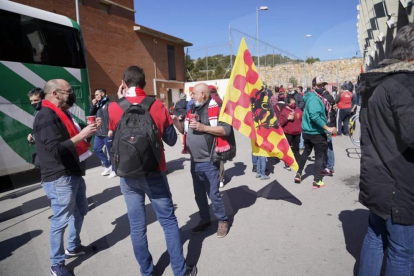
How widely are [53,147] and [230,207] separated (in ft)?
8.83

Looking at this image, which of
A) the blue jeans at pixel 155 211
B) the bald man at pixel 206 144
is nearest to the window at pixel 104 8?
the bald man at pixel 206 144

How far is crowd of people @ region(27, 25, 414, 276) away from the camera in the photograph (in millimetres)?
1768

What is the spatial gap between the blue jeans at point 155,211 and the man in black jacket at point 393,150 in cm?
154

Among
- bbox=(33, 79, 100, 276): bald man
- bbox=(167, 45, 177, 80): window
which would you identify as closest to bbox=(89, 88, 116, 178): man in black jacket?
bbox=(33, 79, 100, 276): bald man

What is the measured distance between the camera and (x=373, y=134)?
186 cm

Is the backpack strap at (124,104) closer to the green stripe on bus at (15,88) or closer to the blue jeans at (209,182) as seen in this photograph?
the blue jeans at (209,182)

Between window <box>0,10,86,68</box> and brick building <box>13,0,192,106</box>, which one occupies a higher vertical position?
brick building <box>13,0,192,106</box>

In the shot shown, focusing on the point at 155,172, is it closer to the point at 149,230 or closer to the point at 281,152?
the point at 149,230

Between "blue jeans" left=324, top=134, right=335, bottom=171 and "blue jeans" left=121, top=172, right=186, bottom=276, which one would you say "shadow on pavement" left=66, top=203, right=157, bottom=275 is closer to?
"blue jeans" left=121, top=172, right=186, bottom=276

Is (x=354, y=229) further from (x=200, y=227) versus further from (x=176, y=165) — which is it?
(x=176, y=165)

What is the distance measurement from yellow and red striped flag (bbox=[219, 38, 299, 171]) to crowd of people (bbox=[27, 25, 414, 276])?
14 cm

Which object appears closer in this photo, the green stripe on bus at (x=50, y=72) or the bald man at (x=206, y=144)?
the bald man at (x=206, y=144)

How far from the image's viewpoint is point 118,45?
1848 cm

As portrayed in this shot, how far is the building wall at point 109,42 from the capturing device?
52.1 feet
